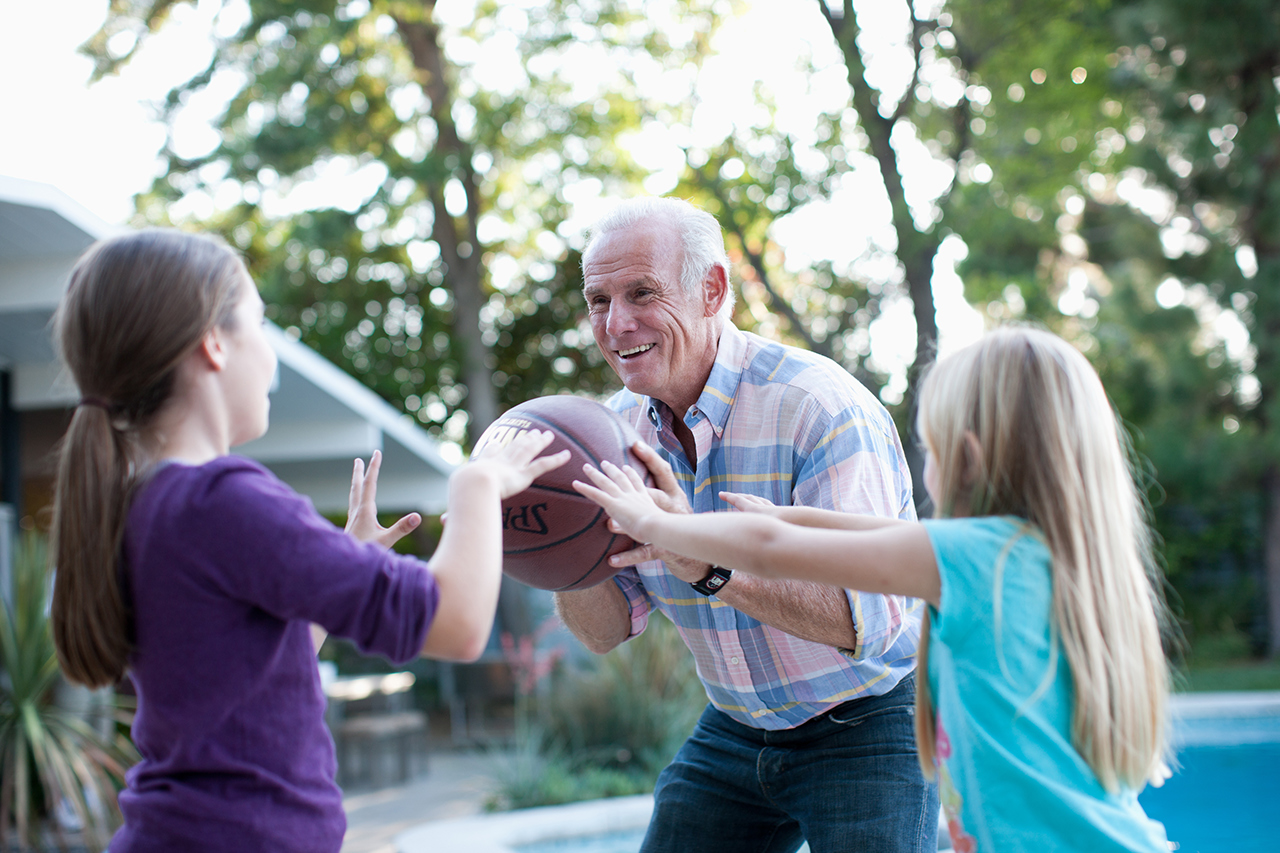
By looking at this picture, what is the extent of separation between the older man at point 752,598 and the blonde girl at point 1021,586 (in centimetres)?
46

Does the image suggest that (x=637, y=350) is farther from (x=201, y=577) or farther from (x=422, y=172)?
(x=422, y=172)

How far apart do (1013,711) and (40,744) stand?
5.83 meters

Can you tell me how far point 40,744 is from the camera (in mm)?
5961

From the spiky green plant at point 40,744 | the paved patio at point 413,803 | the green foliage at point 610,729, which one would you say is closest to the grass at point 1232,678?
the green foliage at point 610,729

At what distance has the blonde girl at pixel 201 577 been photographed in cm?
159

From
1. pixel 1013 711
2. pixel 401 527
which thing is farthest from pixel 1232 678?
pixel 401 527

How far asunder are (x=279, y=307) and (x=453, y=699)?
9907 mm

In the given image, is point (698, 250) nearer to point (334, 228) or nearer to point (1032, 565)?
point (1032, 565)

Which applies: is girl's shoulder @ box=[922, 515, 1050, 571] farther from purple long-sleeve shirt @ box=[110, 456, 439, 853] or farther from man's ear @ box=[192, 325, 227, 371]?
man's ear @ box=[192, 325, 227, 371]

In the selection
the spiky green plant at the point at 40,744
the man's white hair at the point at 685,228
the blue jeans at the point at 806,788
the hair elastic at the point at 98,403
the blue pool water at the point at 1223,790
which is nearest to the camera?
the hair elastic at the point at 98,403

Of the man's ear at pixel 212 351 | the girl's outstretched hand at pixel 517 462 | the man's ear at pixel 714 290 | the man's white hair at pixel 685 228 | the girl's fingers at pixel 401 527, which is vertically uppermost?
the man's white hair at pixel 685 228

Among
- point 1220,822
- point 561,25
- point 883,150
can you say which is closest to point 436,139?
point 561,25

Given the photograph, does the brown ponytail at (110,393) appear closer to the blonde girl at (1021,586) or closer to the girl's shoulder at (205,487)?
the girl's shoulder at (205,487)

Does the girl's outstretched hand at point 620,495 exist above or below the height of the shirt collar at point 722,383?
below
